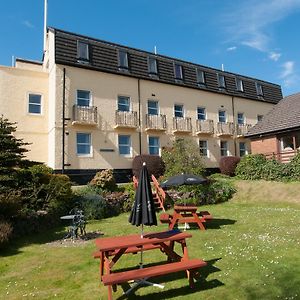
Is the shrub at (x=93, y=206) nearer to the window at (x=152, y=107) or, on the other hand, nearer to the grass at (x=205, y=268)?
the grass at (x=205, y=268)

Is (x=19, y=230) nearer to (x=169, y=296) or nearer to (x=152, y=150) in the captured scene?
(x=169, y=296)

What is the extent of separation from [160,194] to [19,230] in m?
7.95

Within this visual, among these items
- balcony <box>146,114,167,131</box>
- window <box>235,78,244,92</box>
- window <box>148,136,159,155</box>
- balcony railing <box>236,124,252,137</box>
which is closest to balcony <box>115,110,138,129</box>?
balcony <box>146,114,167,131</box>

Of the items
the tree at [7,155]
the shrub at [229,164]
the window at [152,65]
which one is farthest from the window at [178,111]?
the tree at [7,155]

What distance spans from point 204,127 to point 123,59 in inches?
362

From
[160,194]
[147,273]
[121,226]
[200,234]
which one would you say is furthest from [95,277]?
[160,194]

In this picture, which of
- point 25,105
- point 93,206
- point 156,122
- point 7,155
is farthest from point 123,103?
point 7,155

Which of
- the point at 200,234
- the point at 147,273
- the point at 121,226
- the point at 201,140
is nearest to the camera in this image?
the point at 147,273

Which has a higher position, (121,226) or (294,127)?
(294,127)

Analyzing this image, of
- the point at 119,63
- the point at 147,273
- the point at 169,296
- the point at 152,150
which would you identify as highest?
the point at 119,63

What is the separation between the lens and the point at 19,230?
11.5m

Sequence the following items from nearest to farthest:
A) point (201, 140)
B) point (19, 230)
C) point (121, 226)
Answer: point (19, 230)
point (121, 226)
point (201, 140)

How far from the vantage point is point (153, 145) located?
A: 25.9 m

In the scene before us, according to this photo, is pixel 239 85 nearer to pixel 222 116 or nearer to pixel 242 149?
pixel 222 116
